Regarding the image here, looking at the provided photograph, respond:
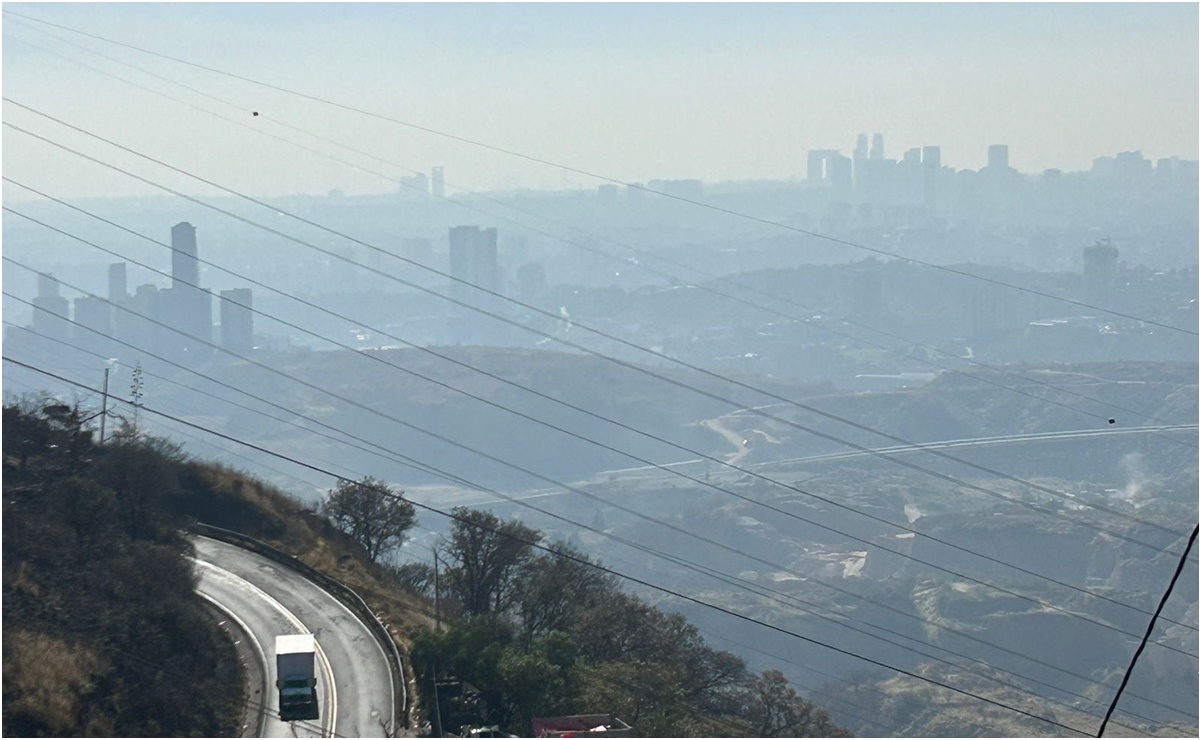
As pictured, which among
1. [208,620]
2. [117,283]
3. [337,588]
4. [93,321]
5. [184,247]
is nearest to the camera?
[208,620]

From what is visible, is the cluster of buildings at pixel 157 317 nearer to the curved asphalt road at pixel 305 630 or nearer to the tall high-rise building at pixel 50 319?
the tall high-rise building at pixel 50 319

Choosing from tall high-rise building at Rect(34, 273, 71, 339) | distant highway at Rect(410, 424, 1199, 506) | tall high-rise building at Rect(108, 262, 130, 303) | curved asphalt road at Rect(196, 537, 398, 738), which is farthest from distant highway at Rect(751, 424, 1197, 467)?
curved asphalt road at Rect(196, 537, 398, 738)

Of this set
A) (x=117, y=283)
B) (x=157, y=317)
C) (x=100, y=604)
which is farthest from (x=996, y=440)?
(x=100, y=604)

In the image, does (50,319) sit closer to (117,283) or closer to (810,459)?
(117,283)

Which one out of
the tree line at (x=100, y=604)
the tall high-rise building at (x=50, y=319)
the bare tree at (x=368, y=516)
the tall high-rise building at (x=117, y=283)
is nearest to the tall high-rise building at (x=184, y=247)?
the tall high-rise building at (x=50, y=319)

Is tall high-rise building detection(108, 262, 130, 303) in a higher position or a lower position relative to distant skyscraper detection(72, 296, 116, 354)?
higher

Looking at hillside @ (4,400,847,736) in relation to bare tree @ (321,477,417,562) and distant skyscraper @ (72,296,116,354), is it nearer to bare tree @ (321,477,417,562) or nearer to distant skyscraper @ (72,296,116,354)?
bare tree @ (321,477,417,562)
